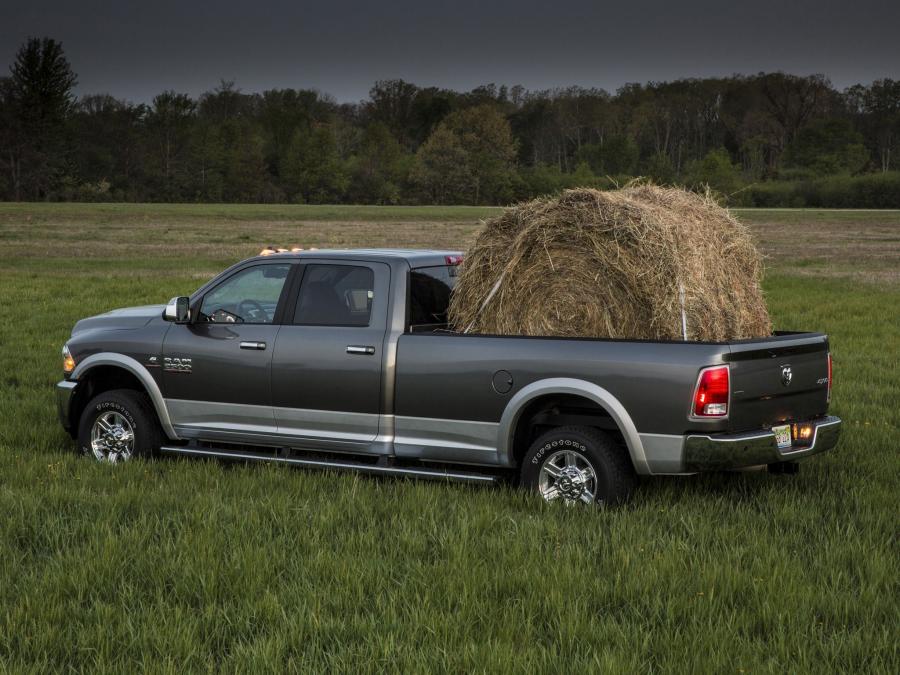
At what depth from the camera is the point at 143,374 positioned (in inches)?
346

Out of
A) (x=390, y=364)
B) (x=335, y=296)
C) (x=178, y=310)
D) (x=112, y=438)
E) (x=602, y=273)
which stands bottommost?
(x=112, y=438)

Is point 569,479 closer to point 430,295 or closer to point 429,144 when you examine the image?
point 430,295

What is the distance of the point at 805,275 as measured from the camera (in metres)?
27.8

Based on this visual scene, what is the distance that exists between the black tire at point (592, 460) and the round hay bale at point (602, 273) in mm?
797

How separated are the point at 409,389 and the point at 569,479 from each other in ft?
4.06

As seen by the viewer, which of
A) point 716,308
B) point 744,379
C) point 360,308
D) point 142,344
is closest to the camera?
point 744,379

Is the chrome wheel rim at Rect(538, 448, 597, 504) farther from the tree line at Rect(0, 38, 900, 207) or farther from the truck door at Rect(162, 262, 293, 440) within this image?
the tree line at Rect(0, 38, 900, 207)

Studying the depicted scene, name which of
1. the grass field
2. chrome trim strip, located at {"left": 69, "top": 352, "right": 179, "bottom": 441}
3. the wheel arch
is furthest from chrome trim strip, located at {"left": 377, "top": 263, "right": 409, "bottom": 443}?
chrome trim strip, located at {"left": 69, "top": 352, "right": 179, "bottom": 441}

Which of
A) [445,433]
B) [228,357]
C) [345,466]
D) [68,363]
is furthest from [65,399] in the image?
[445,433]

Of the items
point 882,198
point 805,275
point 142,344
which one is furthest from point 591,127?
point 142,344

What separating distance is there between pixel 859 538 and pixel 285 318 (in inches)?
162

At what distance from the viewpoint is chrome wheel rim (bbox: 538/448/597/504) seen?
7.12m

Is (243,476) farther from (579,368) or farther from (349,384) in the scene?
(579,368)

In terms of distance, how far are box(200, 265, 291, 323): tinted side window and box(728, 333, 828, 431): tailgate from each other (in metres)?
3.39
